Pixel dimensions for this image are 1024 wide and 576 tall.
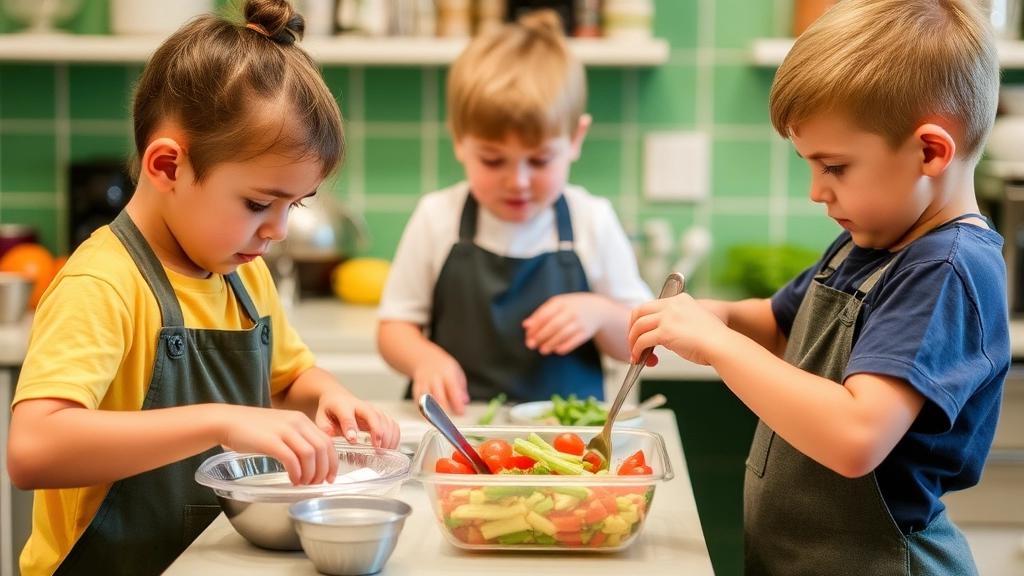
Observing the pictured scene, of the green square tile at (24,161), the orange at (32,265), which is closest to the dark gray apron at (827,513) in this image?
the orange at (32,265)

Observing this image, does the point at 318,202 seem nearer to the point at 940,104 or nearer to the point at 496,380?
the point at 496,380

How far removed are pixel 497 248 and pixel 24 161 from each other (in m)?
1.45

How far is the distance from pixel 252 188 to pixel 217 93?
0.10m

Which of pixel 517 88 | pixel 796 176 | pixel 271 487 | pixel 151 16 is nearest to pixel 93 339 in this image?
pixel 271 487

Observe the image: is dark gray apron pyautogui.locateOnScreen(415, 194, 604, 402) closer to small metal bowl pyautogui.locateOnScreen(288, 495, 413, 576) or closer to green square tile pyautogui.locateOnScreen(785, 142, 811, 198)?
small metal bowl pyautogui.locateOnScreen(288, 495, 413, 576)

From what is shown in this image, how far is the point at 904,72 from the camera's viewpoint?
97 centimetres

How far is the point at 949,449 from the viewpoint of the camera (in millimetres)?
994

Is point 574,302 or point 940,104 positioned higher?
point 940,104

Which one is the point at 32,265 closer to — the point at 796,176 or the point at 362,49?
the point at 362,49

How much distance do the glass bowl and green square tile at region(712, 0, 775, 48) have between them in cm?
183

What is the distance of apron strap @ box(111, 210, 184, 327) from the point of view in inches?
42.1

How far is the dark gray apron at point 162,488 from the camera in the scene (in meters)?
1.05

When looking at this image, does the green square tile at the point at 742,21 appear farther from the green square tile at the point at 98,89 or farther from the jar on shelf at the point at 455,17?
the green square tile at the point at 98,89

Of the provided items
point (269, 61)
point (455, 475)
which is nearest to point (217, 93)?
point (269, 61)
